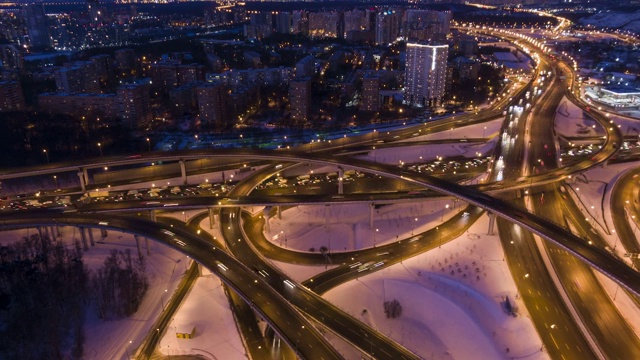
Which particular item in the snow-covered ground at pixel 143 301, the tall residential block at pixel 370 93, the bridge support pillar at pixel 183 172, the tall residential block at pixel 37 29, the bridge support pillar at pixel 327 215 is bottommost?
the snow-covered ground at pixel 143 301

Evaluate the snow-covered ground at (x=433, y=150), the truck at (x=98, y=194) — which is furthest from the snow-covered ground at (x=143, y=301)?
the snow-covered ground at (x=433, y=150)

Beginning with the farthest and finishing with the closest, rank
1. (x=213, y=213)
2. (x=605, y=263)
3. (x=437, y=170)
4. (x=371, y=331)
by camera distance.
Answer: (x=437, y=170) < (x=213, y=213) < (x=605, y=263) < (x=371, y=331)

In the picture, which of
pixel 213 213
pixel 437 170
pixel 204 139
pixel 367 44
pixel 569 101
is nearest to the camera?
pixel 213 213

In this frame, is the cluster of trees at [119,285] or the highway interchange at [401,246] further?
the cluster of trees at [119,285]

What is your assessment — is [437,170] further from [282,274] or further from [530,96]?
[530,96]

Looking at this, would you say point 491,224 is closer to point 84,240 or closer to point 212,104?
point 84,240

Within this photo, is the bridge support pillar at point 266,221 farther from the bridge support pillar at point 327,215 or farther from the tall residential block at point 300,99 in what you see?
the tall residential block at point 300,99

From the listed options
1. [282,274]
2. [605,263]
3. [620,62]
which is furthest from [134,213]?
[620,62]

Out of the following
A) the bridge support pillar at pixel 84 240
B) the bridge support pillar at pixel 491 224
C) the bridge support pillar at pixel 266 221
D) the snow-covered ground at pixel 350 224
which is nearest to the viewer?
the bridge support pillar at pixel 84 240
